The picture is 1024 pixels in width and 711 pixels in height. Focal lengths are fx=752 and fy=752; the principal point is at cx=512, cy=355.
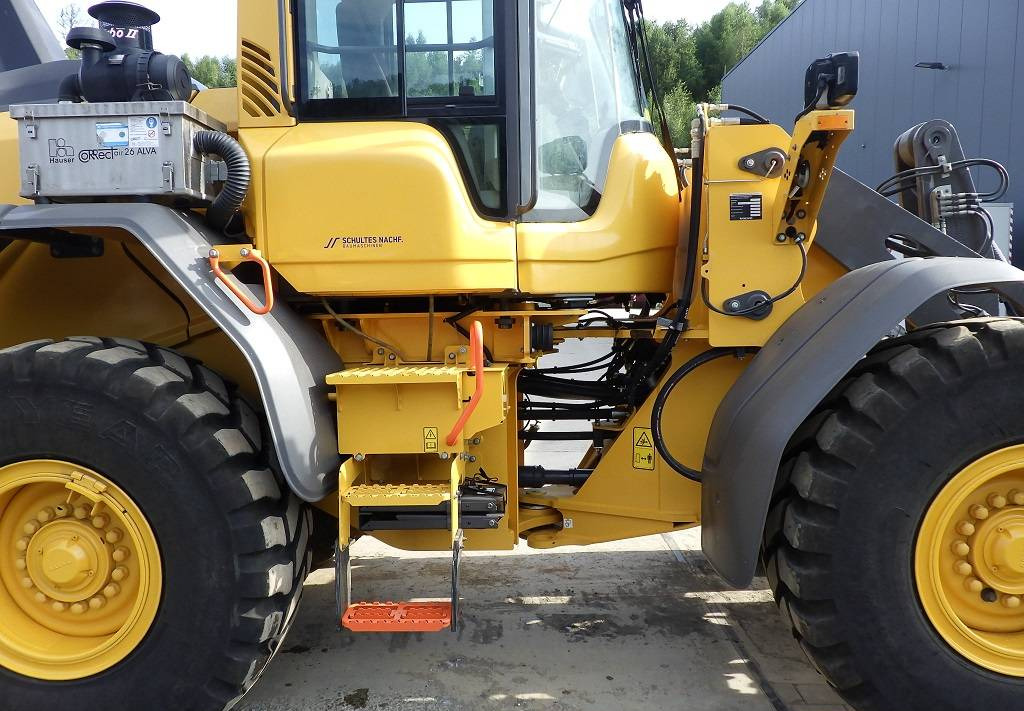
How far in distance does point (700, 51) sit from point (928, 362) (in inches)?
1420

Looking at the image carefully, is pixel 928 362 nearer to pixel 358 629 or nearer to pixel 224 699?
pixel 358 629

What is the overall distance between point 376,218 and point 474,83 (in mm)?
632

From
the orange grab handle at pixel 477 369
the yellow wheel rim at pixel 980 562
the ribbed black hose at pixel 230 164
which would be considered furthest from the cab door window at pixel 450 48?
the yellow wheel rim at pixel 980 562

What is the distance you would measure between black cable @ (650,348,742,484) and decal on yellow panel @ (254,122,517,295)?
80 centimetres

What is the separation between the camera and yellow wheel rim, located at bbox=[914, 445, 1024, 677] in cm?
240

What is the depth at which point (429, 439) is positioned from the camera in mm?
2768

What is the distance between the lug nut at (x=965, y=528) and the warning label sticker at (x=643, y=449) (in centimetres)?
110

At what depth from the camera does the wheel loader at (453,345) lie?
7.95 feet

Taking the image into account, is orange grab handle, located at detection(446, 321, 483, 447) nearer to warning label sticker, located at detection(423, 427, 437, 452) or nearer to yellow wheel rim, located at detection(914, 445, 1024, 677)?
warning label sticker, located at detection(423, 427, 437, 452)

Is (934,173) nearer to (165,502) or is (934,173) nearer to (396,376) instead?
(396,376)

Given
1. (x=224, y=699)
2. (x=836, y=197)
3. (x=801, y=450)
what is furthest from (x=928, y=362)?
(x=224, y=699)

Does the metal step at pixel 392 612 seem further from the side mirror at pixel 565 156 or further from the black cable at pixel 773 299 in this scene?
the side mirror at pixel 565 156

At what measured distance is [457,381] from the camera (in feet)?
8.93

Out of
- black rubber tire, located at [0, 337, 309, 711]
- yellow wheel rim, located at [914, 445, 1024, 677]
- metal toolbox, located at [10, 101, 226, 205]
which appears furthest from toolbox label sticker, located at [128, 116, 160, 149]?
yellow wheel rim, located at [914, 445, 1024, 677]
